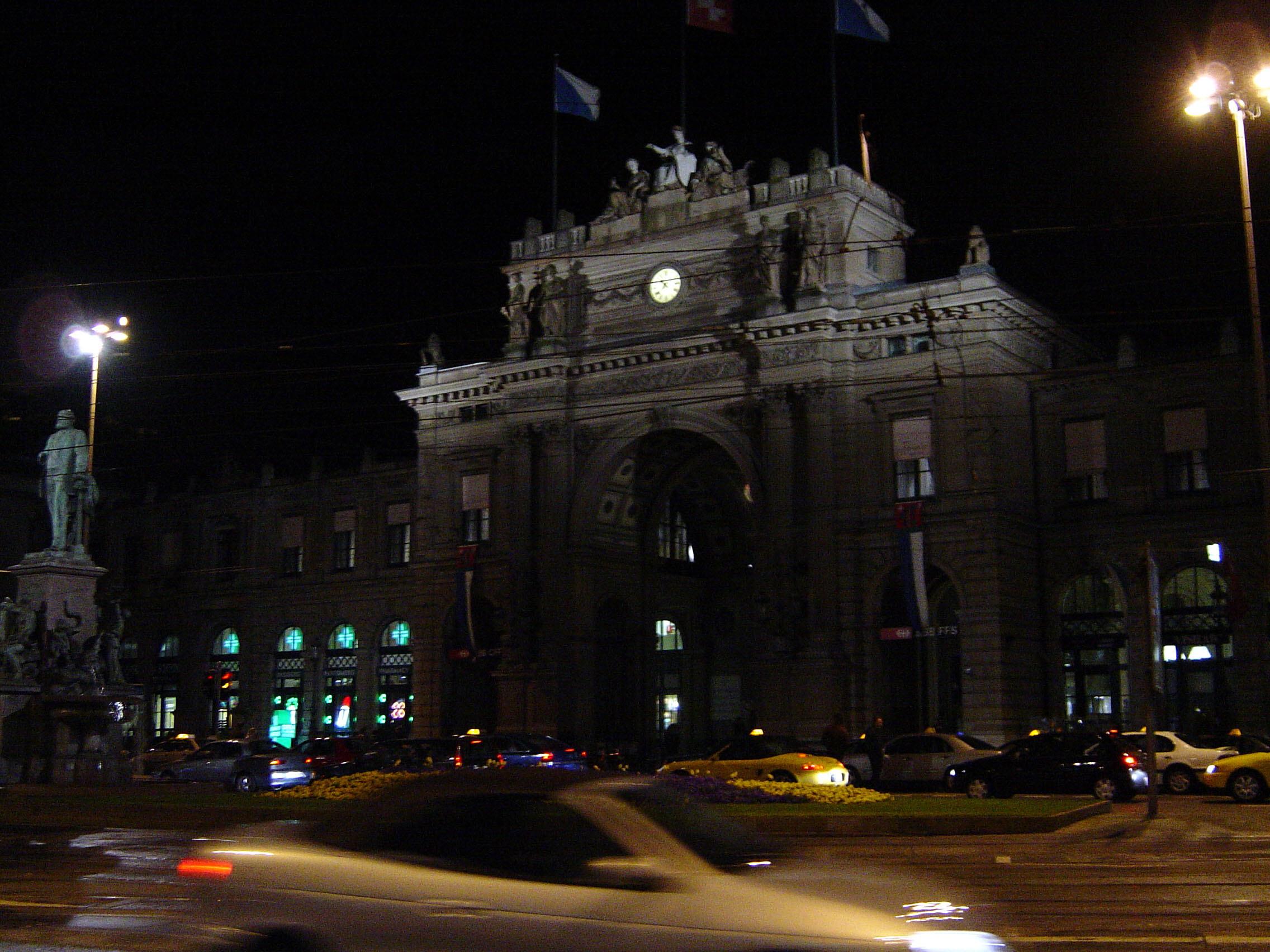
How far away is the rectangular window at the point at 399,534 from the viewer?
212 ft

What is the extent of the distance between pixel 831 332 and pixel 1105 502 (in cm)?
1015

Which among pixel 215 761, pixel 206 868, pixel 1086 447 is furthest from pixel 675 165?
pixel 206 868

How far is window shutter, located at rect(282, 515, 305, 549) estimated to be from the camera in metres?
68.4

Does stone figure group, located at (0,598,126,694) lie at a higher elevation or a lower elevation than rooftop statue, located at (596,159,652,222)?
lower

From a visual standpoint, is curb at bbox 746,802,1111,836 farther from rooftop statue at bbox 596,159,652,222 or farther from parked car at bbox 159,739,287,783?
rooftop statue at bbox 596,159,652,222

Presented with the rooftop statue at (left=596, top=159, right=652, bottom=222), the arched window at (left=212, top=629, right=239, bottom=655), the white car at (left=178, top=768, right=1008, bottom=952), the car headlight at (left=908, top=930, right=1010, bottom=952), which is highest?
the rooftop statue at (left=596, top=159, right=652, bottom=222)

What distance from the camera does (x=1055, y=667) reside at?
45594 mm

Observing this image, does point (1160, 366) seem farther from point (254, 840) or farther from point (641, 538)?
point (254, 840)

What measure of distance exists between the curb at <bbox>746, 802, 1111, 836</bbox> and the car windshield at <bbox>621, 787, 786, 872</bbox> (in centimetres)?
1285

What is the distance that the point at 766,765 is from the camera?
31203 millimetres

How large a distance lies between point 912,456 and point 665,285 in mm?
11326

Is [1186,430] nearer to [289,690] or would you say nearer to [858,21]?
[858,21]

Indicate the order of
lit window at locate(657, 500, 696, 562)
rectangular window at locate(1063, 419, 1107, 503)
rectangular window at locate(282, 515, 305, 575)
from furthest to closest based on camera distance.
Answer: rectangular window at locate(282, 515, 305, 575) → lit window at locate(657, 500, 696, 562) → rectangular window at locate(1063, 419, 1107, 503)

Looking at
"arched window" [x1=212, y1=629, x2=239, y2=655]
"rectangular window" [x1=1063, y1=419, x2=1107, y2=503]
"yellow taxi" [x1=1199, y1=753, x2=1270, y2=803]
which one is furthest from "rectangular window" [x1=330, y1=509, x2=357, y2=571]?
"yellow taxi" [x1=1199, y1=753, x2=1270, y2=803]
